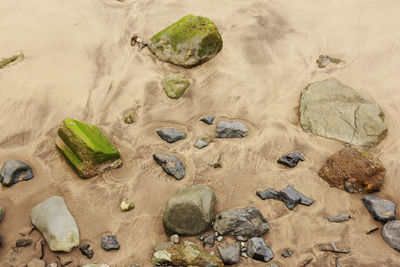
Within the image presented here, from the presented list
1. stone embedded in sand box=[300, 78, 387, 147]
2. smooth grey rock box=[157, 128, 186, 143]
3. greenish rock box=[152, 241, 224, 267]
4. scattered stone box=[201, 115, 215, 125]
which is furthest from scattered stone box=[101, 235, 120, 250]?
stone embedded in sand box=[300, 78, 387, 147]

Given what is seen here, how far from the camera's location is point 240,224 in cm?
497

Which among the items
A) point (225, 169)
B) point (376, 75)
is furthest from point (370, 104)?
point (225, 169)

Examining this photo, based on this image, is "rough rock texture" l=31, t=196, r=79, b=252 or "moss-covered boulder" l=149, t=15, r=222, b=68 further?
"moss-covered boulder" l=149, t=15, r=222, b=68

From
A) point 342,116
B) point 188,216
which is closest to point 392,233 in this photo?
point 342,116

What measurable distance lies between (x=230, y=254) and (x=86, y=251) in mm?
2060

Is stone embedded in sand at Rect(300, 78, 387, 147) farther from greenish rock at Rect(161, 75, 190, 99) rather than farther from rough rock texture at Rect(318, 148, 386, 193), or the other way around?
greenish rock at Rect(161, 75, 190, 99)

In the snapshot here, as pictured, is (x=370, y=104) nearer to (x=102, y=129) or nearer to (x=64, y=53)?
(x=102, y=129)

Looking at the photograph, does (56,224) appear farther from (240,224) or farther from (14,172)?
(240,224)

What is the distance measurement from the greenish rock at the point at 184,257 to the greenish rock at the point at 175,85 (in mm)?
3418

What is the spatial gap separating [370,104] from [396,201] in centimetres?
213

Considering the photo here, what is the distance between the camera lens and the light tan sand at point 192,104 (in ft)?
16.8

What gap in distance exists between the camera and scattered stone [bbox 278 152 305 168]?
19.3 feet

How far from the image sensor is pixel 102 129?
6.47 metres

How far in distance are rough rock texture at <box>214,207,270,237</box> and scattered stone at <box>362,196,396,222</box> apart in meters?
1.66
